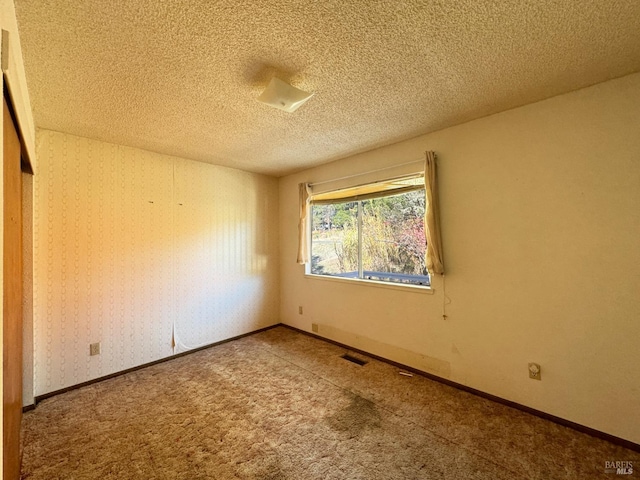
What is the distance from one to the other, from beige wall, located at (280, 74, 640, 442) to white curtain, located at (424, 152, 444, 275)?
0.09m

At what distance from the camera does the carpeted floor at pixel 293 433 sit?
1606 mm

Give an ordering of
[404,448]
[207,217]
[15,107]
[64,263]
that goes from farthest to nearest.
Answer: [207,217], [64,263], [404,448], [15,107]

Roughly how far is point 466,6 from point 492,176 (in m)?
1.43

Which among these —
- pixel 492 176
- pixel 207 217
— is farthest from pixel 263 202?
pixel 492 176

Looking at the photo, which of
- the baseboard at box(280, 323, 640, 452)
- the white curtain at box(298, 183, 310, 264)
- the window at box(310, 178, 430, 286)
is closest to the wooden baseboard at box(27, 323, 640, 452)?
the baseboard at box(280, 323, 640, 452)

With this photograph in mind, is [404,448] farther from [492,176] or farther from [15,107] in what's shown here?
[15,107]

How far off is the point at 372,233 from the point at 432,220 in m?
0.88

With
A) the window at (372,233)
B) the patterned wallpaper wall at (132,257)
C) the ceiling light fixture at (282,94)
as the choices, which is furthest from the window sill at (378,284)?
the ceiling light fixture at (282,94)

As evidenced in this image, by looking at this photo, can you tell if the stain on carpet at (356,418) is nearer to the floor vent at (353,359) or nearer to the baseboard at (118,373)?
the floor vent at (353,359)

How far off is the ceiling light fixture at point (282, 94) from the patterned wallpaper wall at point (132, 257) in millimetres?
2055

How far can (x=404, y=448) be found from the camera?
5.76ft

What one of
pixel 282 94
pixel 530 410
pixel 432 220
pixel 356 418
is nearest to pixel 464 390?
pixel 530 410

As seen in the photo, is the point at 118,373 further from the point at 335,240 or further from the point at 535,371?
the point at 535,371

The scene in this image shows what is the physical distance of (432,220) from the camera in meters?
2.54
